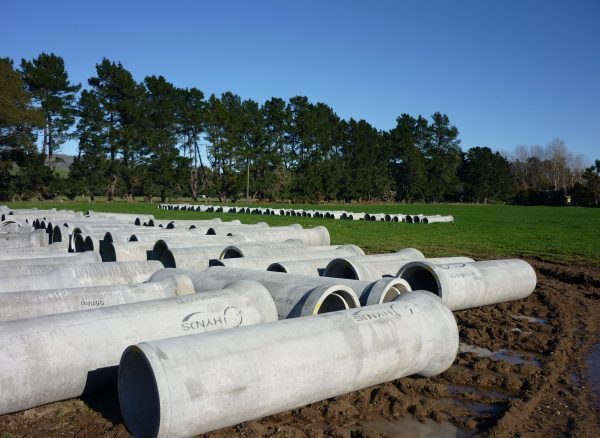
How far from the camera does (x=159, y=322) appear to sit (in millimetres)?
5535

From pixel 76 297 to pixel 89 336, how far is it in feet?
5.22

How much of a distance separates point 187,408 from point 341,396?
1938mm

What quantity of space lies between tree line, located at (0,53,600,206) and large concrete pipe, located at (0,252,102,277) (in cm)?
4142

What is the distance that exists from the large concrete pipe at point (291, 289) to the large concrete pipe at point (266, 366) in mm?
816

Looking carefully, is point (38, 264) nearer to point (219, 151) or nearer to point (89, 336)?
point (89, 336)

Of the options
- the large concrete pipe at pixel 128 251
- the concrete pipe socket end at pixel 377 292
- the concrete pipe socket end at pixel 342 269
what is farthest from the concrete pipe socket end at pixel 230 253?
the concrete pipe socket end at pixel 377 292

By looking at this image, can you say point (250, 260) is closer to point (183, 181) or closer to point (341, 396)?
point (341, 396)

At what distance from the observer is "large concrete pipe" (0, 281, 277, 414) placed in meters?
4.61

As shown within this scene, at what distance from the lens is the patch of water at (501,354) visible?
6.61 meters

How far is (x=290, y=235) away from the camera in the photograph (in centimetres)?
1423

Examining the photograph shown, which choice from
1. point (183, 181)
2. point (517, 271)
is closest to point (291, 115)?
point (183, 181)

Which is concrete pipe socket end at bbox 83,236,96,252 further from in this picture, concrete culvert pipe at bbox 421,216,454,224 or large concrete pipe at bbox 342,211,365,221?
concrete culvert pipe at bbox 421,216,454,224

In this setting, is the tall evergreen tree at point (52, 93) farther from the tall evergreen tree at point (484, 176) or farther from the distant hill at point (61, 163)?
the tall evergreen tree at point (484, 176)

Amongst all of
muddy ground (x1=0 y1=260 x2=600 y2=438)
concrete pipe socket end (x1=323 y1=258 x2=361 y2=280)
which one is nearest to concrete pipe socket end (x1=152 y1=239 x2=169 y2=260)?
concrete pipe socket end (x1=323 y1=258 x2=361 y2=280)
